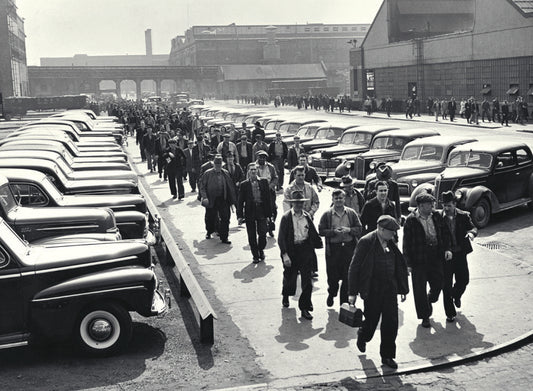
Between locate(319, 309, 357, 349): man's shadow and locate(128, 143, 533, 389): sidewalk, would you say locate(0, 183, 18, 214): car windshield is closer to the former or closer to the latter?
locate(128, 143, 533, 389): sidewalk

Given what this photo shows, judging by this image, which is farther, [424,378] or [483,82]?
[483,82]

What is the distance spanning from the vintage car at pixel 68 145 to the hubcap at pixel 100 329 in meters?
10.0

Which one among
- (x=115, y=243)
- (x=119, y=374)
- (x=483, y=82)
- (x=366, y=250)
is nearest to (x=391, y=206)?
(x=366, y=250)

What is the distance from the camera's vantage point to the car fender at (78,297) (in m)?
8.11

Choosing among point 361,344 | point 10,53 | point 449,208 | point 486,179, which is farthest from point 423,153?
point 10,53

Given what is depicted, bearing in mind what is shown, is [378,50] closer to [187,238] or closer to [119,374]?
[187,238]

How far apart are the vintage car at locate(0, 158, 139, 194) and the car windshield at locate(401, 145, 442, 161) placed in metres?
6.90

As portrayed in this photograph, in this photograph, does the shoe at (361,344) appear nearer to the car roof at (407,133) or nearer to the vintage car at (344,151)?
the car roof at (407,133)

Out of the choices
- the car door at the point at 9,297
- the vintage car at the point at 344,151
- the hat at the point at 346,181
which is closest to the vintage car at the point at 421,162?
the vintage car at the point at 344,151

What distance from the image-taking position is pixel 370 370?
781 centimetres

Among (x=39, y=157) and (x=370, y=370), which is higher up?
(x=39, y=157)

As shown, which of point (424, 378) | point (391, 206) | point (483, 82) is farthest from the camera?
point (483, 82)

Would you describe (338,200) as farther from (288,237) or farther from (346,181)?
(346,181)

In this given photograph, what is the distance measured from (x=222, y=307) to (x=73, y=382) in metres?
2.97
